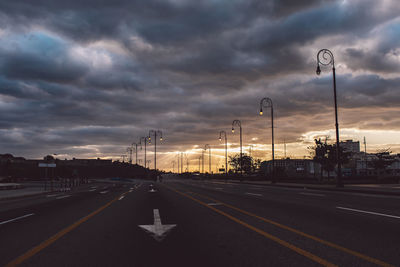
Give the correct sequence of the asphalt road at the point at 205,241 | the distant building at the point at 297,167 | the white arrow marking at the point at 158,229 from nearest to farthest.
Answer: the asphalt road at the point at 205,241, the white arrow marking at the point at 158,229, the distant building at the point at 297,167

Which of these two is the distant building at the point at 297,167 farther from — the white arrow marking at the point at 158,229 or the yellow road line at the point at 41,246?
the yellow road line at the point at 41,246

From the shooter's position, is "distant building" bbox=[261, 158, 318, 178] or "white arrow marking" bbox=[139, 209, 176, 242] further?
"distant building" bbox=[261, 158, 318, 178]

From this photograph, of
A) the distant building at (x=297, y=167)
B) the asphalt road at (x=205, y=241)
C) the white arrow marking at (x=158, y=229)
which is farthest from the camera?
the distant building at (x=297, y=167)

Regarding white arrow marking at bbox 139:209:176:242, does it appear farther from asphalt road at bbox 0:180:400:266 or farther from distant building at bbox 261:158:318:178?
distant building at bbox 261:158:318:178

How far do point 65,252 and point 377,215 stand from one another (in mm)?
9100

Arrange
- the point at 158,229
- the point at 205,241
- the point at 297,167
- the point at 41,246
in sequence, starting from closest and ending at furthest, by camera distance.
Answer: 1. the point at 41,246
2. the point at 205,241
3. the point at 158,229
4. the point at 297,167

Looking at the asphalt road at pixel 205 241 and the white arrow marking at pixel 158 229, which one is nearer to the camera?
the asphalt road at pixel 205 241

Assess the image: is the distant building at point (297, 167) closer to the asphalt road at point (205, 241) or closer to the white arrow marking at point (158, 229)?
the asphalt road at point (205, 241)

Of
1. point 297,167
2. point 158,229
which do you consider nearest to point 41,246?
point 158,229

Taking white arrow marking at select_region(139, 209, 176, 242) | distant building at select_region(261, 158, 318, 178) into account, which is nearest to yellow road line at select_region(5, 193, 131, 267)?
white arrow marking at select_region(139, 209, 176, 242)

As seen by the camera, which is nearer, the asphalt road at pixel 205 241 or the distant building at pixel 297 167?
the asphalt road at pixel 205 241

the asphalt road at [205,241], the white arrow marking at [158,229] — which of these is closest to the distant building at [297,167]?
the asphalt road at [205,241]

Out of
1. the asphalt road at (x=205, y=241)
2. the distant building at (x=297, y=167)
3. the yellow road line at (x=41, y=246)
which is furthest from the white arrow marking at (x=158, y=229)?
the distant building at (x=297, y=167)

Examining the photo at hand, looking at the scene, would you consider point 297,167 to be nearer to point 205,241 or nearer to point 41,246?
point 205,241
